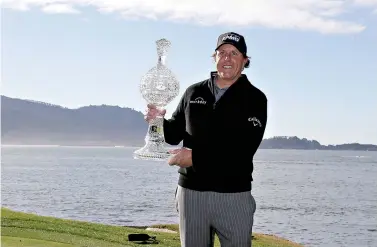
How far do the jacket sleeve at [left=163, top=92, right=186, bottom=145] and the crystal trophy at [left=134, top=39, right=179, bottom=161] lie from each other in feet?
1.19

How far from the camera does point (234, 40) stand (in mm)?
5035

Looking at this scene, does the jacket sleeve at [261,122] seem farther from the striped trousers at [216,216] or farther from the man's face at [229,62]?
the striped trousers at [216,216]

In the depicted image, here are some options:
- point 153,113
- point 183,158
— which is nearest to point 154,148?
point 153,113

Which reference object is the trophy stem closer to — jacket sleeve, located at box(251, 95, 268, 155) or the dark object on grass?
jacket sleeve, located at box(251, 95, 268, 155)

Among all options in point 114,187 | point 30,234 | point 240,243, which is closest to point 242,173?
point 240,243

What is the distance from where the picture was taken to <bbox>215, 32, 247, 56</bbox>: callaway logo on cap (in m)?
5.04

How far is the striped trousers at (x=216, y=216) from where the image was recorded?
500 centimetres

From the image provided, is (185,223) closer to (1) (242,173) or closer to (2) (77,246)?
(1) (242,173)

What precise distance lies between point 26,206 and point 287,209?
841 inches

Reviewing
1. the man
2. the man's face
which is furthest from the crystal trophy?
the man's face

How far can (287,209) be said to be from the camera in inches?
2221

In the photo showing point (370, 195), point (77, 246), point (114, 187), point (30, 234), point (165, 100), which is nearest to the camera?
point (165, 100)

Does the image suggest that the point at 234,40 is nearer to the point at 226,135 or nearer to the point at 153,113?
the point at 226,135

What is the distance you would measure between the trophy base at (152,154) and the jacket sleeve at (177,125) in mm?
376
